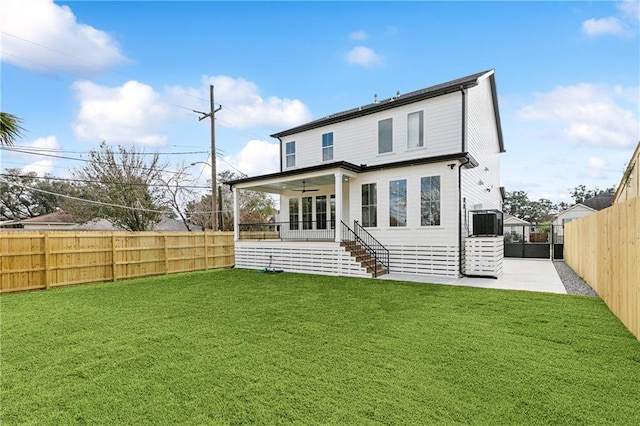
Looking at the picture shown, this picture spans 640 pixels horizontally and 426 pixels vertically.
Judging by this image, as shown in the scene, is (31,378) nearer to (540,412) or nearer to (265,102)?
(540,412)

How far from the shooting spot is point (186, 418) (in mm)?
2490

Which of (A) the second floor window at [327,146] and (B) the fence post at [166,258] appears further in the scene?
(A) the second floor window at [327,146]

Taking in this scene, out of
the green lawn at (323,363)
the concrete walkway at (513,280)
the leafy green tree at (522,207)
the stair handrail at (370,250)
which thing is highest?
the leafy green tree at (522,207)

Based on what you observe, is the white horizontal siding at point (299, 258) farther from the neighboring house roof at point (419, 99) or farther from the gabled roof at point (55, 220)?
the gabled roof at point (55, 220)

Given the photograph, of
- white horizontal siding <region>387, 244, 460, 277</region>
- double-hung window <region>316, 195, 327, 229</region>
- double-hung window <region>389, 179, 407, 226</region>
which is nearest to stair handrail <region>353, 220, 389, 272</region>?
white horizontal siding <region>387, 244, 460, 277</region>

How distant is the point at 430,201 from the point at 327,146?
5729 mm

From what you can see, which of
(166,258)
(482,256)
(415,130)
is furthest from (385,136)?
(166,258)

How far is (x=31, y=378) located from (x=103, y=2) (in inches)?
436

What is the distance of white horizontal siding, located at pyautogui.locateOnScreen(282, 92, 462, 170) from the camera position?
35.1 feet

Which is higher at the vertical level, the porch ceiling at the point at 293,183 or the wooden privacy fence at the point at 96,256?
the porch ceiling at the point at 293,183

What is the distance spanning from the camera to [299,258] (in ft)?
38.0

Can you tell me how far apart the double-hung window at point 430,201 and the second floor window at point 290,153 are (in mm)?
→ 7031

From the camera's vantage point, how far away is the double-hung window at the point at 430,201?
388 inches

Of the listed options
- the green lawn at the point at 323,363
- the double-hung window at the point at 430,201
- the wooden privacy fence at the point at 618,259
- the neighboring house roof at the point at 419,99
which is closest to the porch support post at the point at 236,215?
the neighboring house roof at the point at 419,99
